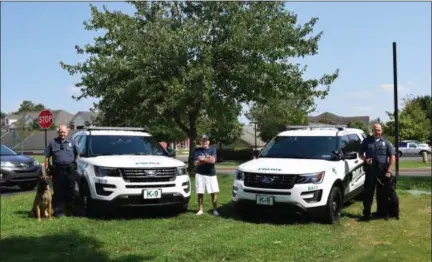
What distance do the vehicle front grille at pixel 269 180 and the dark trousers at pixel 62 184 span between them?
3186 mm

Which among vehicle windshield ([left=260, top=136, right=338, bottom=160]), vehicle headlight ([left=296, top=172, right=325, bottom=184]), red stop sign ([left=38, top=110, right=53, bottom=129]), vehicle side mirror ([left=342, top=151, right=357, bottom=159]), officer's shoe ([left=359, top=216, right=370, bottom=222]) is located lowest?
officer's shoe ([left=359, top=216, right=370, bottom=222])

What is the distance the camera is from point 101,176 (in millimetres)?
8922

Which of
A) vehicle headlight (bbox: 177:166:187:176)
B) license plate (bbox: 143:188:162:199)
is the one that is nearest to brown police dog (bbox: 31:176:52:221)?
license plate (bbox: 143:188:162:199)

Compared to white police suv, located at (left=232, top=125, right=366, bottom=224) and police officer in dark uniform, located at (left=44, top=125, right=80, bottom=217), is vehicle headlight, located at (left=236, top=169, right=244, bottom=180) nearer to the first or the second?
white police suv, located at (left=232, top=125, right=366, bottom=224)

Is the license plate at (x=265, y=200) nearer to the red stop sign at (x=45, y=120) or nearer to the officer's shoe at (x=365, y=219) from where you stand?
the officer's shoe at (x=365, y=219)

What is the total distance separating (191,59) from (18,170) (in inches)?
261

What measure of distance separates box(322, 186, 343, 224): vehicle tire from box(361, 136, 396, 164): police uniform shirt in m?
0.99

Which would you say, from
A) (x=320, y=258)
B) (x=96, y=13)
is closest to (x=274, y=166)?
(x=320, y=258)

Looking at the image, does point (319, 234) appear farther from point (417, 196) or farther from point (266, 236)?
point (417, 196)

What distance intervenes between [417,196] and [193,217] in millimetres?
6386

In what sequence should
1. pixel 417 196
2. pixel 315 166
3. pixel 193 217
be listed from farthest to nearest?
pixel 417 196, pixel 193 217, pixel 315 166

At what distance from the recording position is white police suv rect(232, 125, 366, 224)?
8609 mm

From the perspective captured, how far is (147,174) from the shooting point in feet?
29.6

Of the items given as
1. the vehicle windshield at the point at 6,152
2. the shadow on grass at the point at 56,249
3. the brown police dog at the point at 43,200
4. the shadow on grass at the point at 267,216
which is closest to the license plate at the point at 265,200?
the shadow on grass at the point at 267,216
